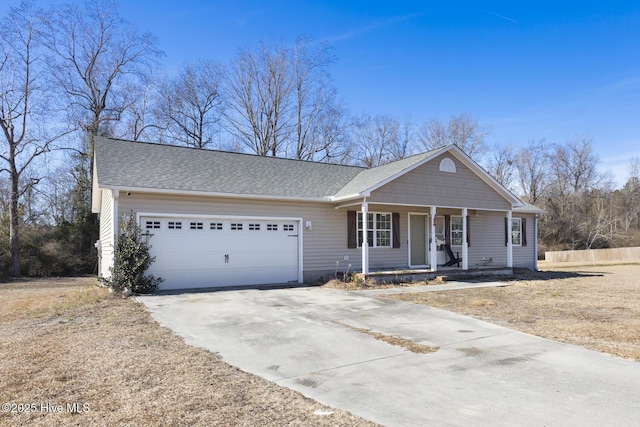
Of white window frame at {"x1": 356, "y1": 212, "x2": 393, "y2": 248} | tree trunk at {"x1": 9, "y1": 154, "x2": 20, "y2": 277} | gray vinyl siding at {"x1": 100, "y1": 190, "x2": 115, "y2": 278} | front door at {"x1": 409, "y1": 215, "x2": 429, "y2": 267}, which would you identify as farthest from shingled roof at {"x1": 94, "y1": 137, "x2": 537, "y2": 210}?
tree trunk at {"x1": 9, "y1": 154, "x2": 20, "y2": 277}

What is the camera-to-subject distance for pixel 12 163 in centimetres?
2269

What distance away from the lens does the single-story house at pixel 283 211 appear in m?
12.1

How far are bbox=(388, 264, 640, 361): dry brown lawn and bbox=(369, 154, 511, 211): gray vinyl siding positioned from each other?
3454mm

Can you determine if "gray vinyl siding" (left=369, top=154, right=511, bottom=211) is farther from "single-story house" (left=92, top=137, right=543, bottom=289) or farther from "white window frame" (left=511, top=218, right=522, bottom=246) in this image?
"white window frame" (left=511, top=218, right=522, bottom=246)

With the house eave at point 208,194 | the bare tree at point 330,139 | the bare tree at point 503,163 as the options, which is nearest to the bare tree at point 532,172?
the bare tree at point 503,163

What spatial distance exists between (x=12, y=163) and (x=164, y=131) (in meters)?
11.4

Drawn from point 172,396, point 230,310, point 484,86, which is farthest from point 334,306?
point 484,86

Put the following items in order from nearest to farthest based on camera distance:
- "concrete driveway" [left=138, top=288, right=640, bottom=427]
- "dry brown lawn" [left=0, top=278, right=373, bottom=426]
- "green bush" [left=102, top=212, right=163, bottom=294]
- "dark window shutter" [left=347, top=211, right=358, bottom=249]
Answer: "dry brown lawn" [left=0, top=278, right=373, bottom=426]
"concrete driveway" [left=138, top=288, right=640, bottom=427]
"green bush" [left=102, top=212, right=163, bottom=294]
"dark window shutter" [left=347, top=211, right=358, bottom=249]

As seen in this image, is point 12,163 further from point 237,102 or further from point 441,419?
point 441,419

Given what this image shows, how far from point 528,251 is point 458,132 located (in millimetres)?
22197

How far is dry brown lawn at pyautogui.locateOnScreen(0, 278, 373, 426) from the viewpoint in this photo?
3.60 m

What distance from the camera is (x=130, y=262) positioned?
11.0 metres

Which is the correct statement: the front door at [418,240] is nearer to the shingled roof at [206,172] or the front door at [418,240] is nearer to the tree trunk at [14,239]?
the shingled roof at [206,172]

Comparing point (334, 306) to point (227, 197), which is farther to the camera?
point (227, 197)
